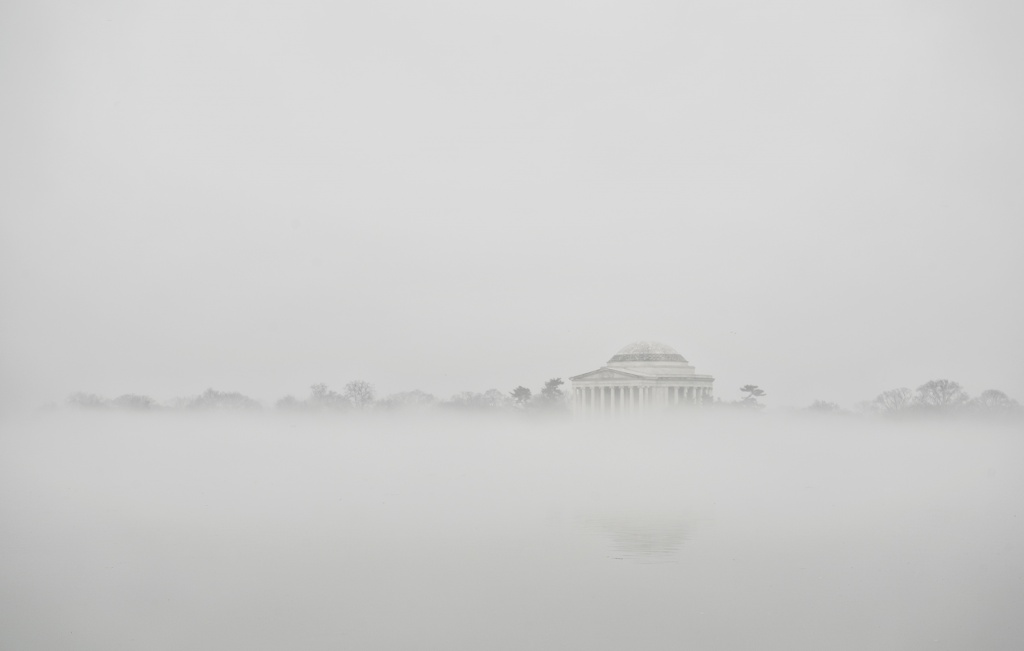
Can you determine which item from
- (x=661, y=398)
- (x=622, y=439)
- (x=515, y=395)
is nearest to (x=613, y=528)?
(x=622, y=439)

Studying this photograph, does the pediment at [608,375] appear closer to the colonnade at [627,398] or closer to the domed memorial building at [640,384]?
the domed memorial building at [640,384]

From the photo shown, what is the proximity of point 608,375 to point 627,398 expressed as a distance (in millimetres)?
3805

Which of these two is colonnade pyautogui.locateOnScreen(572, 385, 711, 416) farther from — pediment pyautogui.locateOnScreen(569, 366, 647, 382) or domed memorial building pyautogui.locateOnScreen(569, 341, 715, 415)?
pediment pyautogui.locateOnScreen(569, 366, 647, 382)

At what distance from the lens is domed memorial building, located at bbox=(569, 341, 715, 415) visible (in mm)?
138375

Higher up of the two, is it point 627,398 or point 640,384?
point 640,384

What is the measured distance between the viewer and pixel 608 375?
13938cm

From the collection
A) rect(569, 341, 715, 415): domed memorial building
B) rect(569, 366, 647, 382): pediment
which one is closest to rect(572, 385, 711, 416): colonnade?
rect(569, 341, 715, 415): domed memorial building

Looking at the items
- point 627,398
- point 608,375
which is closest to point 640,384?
point 627,398

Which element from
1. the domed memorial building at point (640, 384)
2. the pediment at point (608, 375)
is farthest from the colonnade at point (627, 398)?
the pediment at point (608, 375)

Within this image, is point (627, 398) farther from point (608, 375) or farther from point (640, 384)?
point (608, 375)

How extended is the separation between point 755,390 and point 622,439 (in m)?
40.2

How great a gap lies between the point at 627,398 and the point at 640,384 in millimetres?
2459

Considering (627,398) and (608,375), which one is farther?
(608,375)

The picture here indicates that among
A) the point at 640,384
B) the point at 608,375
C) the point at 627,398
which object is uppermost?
the point at 608,375
